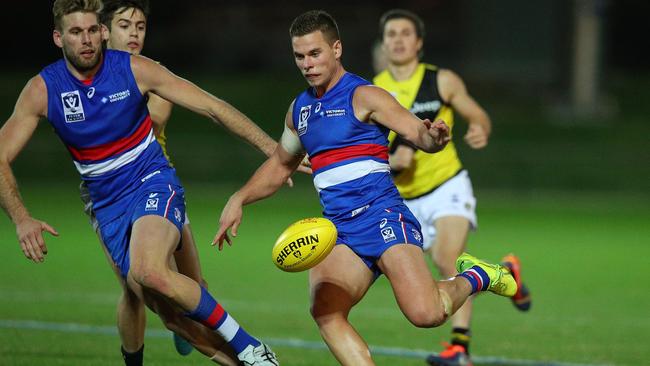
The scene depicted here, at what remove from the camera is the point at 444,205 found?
828 centimetres

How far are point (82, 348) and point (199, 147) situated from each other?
15862 millimetres

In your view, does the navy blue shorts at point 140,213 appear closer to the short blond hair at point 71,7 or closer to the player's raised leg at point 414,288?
the short blond hair at point 71,7

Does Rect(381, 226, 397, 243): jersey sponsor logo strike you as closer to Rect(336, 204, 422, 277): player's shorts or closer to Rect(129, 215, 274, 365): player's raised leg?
Rect(336, 204, 422, 277): player's shorts

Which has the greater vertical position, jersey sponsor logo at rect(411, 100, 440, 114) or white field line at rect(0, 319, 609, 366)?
jersey sponsor logo at rect(411, 100, 440, 114)

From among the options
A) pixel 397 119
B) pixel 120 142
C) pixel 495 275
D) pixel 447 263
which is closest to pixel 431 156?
pixel 447 263

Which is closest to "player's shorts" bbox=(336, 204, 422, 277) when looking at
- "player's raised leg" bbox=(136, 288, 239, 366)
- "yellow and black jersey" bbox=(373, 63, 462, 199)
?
"player's raised leg" bbox=(136, 288, 239, 366)

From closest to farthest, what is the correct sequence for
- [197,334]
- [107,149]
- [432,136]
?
[432,136] < [197,334] < [107,149]

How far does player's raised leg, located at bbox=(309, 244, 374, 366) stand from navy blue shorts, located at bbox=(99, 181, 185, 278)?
0.89m

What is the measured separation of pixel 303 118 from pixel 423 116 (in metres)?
2.23

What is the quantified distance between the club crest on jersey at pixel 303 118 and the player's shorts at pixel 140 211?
0.84 meters

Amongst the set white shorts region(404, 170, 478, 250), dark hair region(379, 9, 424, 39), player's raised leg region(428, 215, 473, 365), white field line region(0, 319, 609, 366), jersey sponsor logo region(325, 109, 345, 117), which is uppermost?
dark hair region(379, 9, 424, 39)

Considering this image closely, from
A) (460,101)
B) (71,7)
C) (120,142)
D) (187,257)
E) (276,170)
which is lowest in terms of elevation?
(187,257)

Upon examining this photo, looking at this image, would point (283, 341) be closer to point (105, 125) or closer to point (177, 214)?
point (177, 214)

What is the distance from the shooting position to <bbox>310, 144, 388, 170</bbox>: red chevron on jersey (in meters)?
6.18
